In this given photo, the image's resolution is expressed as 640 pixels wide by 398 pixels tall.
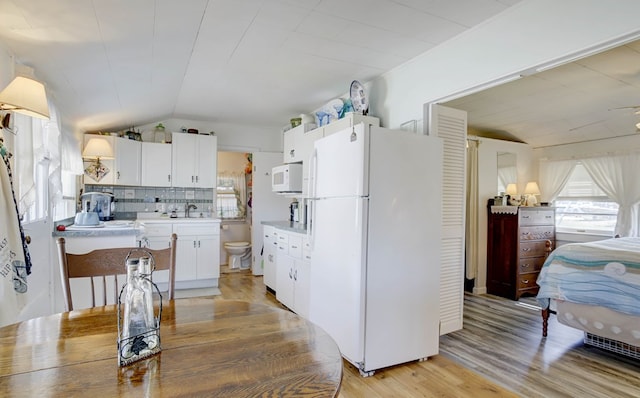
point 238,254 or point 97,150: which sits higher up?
point 97,150

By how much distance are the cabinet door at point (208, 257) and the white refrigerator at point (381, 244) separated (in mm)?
2420

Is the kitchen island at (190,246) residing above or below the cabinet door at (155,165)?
below

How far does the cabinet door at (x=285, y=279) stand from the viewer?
361 cm

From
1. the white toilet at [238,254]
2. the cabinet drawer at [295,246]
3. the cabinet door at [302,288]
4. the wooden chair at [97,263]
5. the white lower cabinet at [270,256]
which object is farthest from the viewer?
the white toilet at [238,254]

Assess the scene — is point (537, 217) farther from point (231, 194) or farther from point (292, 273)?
point (231, 194)

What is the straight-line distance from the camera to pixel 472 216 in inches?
182

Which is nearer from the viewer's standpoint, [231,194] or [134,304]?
[134,304]

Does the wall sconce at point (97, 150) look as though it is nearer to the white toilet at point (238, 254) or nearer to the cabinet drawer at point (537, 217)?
the white toilet at point (238, 254)

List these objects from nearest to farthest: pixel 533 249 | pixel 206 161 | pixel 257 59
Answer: pixel 257 59 < pixel 533 249 < pixel 206 161

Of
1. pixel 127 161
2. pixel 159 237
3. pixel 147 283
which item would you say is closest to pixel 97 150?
pixel 127 161

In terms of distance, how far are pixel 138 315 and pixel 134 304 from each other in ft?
0.11

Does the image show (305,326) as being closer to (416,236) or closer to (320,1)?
(416,236)

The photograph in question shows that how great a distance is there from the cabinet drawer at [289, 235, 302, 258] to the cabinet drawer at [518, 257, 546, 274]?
9.46 ft

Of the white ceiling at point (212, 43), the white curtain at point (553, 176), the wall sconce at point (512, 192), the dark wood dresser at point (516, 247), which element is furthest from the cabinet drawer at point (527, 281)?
the white ceiling at point (212, 43)
